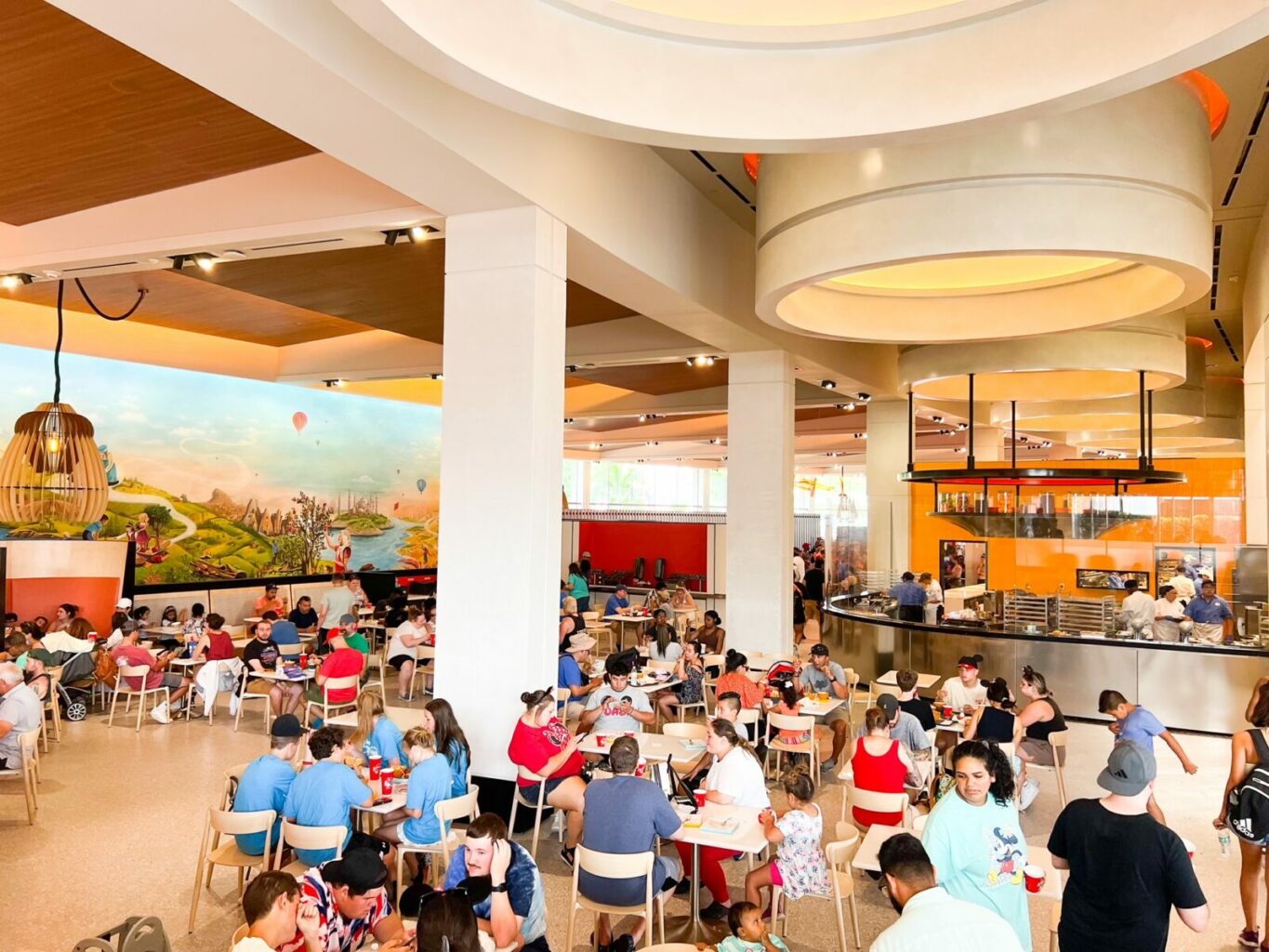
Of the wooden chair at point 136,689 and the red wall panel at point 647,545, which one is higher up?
the red wall panel at point 647,545

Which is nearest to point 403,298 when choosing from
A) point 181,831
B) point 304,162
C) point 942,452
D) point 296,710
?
point 304,162

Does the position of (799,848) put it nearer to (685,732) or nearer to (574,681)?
(685,732)

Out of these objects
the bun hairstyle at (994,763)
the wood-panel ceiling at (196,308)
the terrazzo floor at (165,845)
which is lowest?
the terrazzo floor at (165,845)

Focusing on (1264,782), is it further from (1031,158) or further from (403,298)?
(403,298)

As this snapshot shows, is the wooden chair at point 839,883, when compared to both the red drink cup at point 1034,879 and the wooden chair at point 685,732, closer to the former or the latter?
the red drink cup at point 1034,879

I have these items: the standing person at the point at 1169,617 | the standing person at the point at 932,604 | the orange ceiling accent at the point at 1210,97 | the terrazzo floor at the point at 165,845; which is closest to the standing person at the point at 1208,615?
the standing person at the point at 1169,617

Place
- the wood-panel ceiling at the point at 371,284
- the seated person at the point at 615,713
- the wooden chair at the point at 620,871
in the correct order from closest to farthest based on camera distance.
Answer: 1. the wooden chair at the point at 620,871
2. the seated person at the point at 615,713
3. the wood-panel ceiling at the point at 371,284

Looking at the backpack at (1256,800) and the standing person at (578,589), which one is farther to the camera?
the standing person at (578,589)

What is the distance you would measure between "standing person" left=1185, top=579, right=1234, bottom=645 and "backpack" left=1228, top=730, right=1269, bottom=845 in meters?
6.09

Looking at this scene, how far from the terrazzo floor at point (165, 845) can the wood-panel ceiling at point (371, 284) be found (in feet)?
14.0

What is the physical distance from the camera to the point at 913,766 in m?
5.64

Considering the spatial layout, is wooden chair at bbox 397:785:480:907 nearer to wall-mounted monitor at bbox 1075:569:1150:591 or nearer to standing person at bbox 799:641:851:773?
standing person at bbox 799:641:851:773

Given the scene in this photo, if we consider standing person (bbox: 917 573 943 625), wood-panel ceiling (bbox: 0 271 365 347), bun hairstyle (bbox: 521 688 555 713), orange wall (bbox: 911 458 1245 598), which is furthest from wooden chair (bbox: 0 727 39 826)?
orange wall (bbox: 911 458 1245 598)

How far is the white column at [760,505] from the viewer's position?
385 inches
